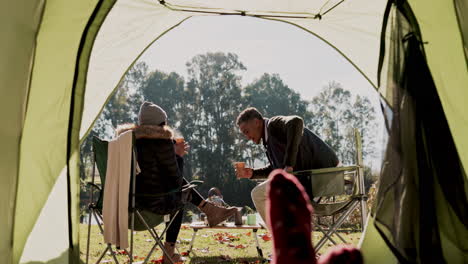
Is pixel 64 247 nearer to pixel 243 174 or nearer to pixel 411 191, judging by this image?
pixel 411 191

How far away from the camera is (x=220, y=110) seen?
28875 mm

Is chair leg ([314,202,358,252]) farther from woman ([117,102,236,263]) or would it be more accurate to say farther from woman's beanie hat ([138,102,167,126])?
woman's beanie hat ([138,102,167,126])

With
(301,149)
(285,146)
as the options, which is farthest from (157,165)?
(301,149)

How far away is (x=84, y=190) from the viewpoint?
21.0 metres

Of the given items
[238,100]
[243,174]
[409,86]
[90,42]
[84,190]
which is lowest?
[84,190]

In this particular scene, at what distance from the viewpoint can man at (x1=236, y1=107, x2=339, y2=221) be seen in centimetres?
318

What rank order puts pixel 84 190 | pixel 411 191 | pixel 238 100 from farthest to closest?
pixel 238 100
pixel 84 190
pixel 411 191

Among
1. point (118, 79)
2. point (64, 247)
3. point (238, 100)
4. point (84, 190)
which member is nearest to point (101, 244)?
point (118, 79)

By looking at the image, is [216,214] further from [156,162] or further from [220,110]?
[220,110]

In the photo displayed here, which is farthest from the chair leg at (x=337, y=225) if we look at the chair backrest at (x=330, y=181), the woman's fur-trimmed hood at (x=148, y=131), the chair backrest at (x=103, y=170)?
the woman's fur-trimmed hood at (x=148, y=131)

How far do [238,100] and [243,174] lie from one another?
87.4 ft

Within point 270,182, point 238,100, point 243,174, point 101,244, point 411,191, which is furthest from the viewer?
point 238,100

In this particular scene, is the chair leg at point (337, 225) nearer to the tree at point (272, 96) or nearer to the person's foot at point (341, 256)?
the person's foot at point (341, 256)

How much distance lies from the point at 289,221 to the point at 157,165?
1.99m
